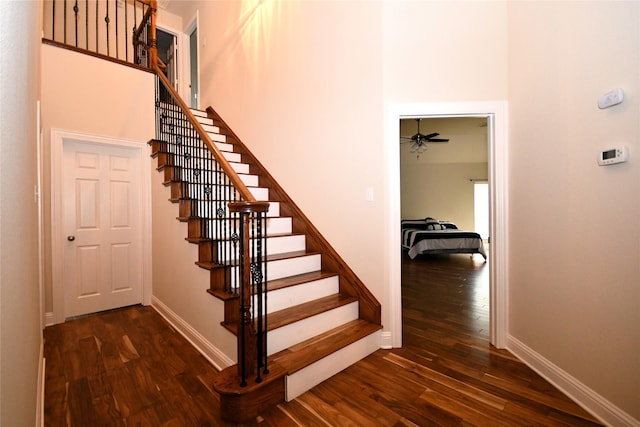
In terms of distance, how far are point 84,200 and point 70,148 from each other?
58 cm

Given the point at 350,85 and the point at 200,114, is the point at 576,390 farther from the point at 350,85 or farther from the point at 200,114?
the point at 200,114

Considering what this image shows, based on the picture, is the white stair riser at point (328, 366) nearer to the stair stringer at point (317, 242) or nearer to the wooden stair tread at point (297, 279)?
the stair stringer at point (317, 242)

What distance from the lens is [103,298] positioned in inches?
131

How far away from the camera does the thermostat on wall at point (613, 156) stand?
1.51 meters

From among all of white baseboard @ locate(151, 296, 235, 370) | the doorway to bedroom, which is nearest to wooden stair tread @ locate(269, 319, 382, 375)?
white baseboard @ locate(151, 296, 235, 370)

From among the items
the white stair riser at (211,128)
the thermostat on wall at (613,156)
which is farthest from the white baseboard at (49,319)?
the thermostat on wall at (613,156)

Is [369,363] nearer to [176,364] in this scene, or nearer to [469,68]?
[176,364]

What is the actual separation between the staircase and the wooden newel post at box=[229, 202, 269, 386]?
4.2 inches

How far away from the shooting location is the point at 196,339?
2.48 m

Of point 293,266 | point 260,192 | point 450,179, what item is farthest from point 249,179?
point 450,179

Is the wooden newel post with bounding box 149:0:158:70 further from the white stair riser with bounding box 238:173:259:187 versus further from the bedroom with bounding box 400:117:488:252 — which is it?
the bedroom with bounding box 400:117:488:252

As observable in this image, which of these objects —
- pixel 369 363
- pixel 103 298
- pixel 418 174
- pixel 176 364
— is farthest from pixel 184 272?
pixel 418 174

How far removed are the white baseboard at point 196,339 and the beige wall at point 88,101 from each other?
1.14 metres

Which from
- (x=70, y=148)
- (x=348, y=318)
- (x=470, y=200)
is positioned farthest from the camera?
(x=470, y=200)
